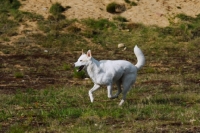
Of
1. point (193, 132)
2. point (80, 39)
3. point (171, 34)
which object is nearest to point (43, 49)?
point (80, 39)

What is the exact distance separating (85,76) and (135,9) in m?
16.7

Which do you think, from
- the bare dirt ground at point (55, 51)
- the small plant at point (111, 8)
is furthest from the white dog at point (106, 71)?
the small plant at point (111, 8)

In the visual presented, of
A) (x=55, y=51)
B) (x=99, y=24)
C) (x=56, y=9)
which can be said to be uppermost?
(x=56, y=9)

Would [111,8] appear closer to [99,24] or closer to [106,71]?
[99,24]

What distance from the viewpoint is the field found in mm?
9117

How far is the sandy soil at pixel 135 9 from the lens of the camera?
3366 cm

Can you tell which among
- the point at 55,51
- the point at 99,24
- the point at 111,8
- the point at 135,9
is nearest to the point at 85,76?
the point at 55,51

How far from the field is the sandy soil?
0.82 metres

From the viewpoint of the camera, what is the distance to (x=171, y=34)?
31.8 m

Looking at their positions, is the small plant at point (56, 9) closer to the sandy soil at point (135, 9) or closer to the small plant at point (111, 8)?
the sandy soil at point (135, 9)

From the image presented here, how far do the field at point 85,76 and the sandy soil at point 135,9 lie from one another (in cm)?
82

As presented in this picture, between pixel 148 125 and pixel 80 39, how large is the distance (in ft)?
71.2

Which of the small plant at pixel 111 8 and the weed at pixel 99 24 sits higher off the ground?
the small plant at pixel 111 8

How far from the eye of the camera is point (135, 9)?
3516 centimetres
